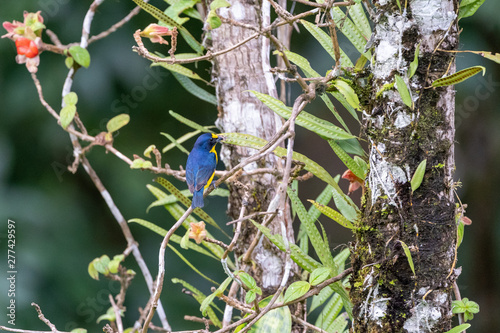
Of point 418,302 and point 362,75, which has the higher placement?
point 362,75

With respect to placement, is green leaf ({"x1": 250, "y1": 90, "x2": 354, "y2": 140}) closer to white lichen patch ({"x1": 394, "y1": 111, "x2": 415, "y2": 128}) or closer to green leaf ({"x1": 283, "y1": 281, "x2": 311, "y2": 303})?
white lichen patch ({"x1": 394, "y1": 111, "x2": 415, "y2": 128})

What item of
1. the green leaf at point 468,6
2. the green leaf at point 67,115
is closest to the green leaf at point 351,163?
the green leaf at point 468,6

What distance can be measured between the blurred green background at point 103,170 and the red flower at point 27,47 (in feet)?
4.08

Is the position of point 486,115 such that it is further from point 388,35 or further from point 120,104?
point 388,35

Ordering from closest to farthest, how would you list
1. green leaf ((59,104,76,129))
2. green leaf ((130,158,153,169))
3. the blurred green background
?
1. green leaf ((130,158,153,169))
2. green leaf ((59,104,76,129))
3. the blurred green background

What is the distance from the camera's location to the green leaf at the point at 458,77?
2.99ft

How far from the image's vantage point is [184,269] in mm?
3135

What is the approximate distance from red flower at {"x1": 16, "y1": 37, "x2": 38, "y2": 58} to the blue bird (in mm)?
587

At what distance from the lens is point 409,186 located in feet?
3.19

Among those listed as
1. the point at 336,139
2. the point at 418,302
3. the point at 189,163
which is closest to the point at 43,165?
the point at 189,163

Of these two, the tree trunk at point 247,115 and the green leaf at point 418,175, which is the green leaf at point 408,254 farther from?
the tree trunk at point 247,115

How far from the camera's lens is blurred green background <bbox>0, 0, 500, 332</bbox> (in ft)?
9.44

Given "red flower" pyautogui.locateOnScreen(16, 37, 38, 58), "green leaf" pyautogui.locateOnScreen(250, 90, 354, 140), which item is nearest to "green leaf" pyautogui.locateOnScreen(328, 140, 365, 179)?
"green leaf" pyautogui.locateOnScreen(250, 90, 354, 140)

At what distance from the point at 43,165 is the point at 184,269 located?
1022mm
